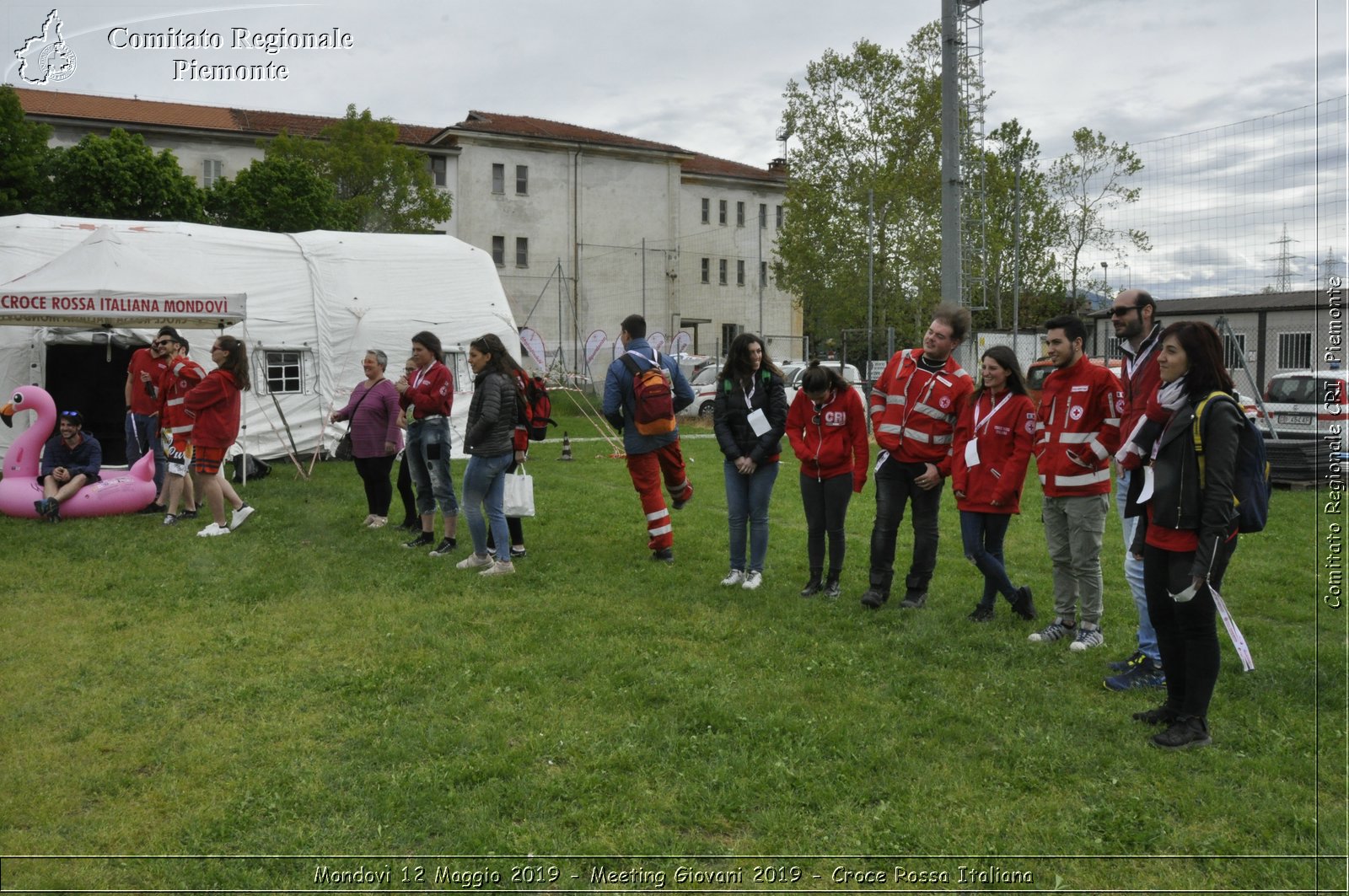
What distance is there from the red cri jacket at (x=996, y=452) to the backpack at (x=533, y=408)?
147 inches

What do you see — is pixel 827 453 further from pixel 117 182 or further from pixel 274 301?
pixel 117 182

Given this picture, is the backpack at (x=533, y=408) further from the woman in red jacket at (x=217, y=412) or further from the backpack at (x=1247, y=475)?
the backpack at (x=1247, y=475)

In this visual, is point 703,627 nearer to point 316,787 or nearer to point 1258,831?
point 316,787

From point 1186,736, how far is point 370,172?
1333 inches

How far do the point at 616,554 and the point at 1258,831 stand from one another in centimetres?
589

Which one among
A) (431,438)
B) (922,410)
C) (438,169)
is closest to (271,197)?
(438,169)

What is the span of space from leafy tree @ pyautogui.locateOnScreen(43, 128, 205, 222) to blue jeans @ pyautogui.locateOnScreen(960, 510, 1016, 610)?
27.5 m

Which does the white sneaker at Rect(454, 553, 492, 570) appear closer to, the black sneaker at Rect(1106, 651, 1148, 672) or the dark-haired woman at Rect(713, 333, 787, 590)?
the dark-haired woman at Rect(713, 333, 787, 590)

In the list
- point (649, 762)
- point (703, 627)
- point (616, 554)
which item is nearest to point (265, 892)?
point (649, 762)

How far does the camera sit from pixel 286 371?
1712cm

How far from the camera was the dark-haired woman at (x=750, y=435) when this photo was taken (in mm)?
7398

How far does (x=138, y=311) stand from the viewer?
12.3 metres

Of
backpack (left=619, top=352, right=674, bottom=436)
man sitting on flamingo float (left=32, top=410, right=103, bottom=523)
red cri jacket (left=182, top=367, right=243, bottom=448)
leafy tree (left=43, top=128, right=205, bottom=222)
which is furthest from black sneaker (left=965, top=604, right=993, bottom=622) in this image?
leafy tree (left=43, top=128, right=205, bottom=222)

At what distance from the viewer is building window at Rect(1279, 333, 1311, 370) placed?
1197cm
